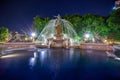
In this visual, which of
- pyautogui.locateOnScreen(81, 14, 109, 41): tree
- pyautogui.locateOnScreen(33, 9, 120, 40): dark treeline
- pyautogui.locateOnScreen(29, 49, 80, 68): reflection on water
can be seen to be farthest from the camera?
pyautogui.locateOnScreen(81, 14, 109, 41): tree

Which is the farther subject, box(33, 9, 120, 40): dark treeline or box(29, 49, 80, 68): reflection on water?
box(33, 9, 120, 40): dark treeline

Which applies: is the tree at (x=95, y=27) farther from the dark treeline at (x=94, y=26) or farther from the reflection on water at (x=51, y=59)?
the reflection on water at (x=51, y=59)

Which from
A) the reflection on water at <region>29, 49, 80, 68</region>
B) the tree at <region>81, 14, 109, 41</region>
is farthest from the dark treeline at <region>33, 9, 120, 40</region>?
the reflection on water at <region>29, 49, 80, 68</region>

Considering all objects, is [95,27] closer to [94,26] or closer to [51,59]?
[94,26]

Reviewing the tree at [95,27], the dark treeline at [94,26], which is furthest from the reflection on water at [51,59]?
the tree at [95,27]

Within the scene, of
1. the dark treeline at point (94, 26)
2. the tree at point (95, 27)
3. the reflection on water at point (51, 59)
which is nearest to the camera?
the reflection on water at point (51, 59)

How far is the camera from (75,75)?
467 inches

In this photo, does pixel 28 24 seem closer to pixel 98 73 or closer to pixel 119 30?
pixel 119 30

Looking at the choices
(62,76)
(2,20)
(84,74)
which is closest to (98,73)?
(84,74)

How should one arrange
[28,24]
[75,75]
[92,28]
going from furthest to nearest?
[28,24] → [92,28] → [75,75]

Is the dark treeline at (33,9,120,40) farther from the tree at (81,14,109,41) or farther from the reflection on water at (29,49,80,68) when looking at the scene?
the reflection on water at (29,49,80,68)

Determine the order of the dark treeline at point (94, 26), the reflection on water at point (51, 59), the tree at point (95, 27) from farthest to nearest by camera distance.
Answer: the tree at point (95, 27), the dark treeline at point (94, 26), the reflection on water at point (51, 59)

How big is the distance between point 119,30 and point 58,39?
16.5m

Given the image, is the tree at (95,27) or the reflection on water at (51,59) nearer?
the reflection on water at (51,59)
